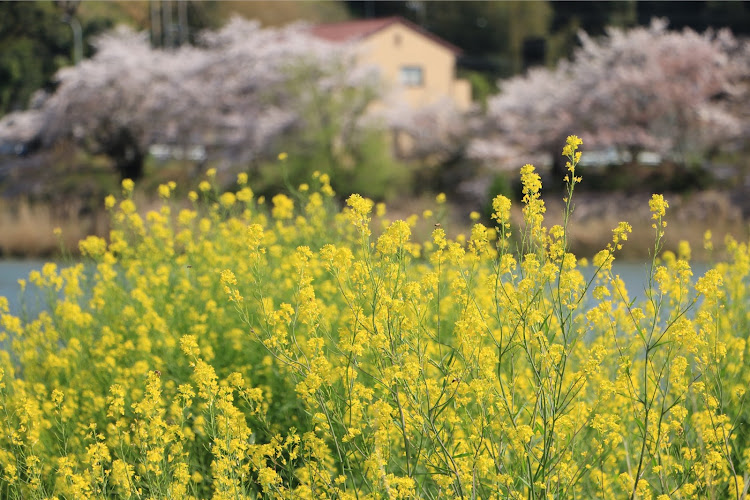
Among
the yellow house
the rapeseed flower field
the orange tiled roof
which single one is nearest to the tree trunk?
the orange tiled roof

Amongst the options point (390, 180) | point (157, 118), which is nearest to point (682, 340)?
point (390, 180)

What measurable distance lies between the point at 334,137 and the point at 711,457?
17.3 meters

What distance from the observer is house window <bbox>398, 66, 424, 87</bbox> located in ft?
97.3

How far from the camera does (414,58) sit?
29.5 m

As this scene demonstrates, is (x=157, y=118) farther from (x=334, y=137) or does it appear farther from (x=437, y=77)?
(x=437, y=77)

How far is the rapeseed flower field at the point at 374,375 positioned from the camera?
9.18ft

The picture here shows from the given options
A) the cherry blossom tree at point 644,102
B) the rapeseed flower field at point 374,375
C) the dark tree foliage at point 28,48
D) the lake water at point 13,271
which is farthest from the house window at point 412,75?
the rapeseed flower field at point 374,375

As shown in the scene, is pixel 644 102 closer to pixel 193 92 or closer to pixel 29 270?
pixel 193 92

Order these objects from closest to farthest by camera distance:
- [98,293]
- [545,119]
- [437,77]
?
[98,293] → [545,119] → [437,77]

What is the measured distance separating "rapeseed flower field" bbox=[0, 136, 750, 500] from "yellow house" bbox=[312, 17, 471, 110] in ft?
74.3

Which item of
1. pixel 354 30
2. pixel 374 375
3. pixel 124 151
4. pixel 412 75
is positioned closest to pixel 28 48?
pixel 124 151

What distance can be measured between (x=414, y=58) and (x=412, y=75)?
0.61 meters

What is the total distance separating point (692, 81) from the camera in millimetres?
18969

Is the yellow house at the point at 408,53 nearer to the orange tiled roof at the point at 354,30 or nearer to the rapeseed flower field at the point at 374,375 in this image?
the orange tiled roof at the point at 354,30
